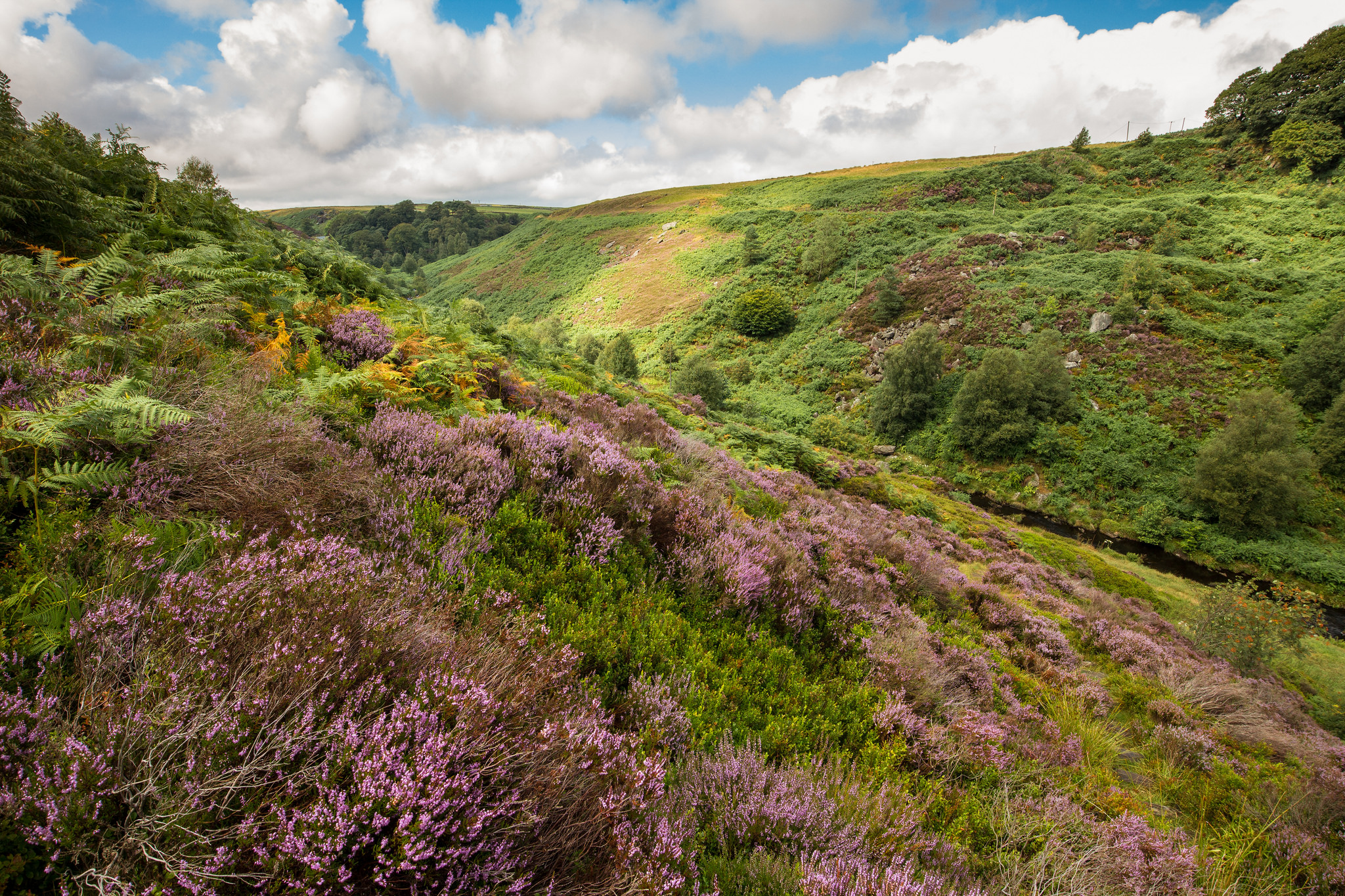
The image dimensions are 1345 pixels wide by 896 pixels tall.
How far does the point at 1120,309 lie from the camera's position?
37375mm

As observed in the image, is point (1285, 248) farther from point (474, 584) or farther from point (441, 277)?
point (441, 277)

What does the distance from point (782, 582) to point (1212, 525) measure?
38524 mm

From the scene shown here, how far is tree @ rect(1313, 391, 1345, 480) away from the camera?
92.0ft

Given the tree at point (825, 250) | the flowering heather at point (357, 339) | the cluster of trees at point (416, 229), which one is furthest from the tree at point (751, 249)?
the cluster of trees at point (416, 229)

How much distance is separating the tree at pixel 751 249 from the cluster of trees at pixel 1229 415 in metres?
31.4

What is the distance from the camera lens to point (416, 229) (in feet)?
423

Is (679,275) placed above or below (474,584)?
above

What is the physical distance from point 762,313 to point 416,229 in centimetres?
11721

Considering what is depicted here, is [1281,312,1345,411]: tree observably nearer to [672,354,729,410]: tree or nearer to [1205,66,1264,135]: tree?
[672,354,729,410]: tree

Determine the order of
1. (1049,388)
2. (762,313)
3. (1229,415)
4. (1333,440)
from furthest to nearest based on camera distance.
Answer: (762,313), (1049,388), (1229,415), (1333,440)

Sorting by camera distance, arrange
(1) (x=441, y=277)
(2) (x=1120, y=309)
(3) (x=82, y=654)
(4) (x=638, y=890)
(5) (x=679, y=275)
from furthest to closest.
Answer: (1) (x=441, y=277), (5) (x=679, y=275), (2) (x=1120, y=309), (4) (x=638, y=890), (3) (x=82, y=654)

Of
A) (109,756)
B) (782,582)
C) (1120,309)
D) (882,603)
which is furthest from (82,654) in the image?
(1120,309)

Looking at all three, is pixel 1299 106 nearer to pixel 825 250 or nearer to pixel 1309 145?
pixel 1309 145

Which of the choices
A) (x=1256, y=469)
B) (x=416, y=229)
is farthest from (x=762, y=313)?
(x=416, y=229)
